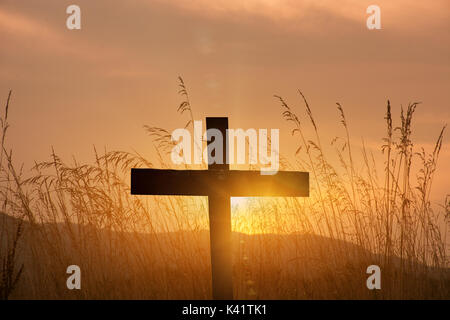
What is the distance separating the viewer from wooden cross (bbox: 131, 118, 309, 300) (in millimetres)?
4238

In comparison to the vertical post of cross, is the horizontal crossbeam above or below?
above

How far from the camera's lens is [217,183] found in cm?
436

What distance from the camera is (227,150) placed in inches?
177

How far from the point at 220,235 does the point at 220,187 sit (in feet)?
1.21

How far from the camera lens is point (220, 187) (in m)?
4.36

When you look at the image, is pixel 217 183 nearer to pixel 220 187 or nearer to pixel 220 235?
pixel 220 187

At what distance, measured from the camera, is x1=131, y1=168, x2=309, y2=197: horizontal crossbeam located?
427cm

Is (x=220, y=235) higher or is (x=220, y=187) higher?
(x=220, y=187)

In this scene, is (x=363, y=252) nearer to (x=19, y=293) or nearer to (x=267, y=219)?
(x=267, y=219)

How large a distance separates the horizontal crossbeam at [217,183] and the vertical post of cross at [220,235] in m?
0.04

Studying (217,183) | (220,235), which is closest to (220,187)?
(217,183)

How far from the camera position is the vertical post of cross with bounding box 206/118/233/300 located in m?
4.18

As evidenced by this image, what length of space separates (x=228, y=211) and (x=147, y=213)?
1.19 meters

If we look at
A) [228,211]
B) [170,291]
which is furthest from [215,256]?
[170,291]
